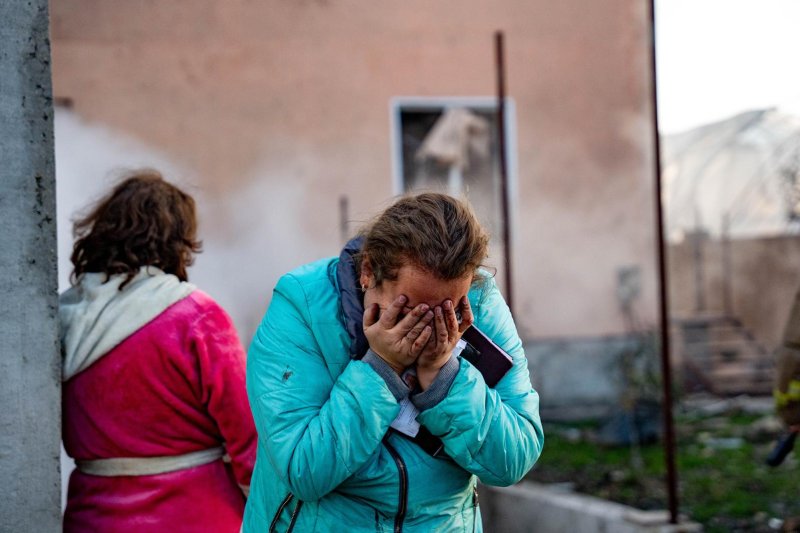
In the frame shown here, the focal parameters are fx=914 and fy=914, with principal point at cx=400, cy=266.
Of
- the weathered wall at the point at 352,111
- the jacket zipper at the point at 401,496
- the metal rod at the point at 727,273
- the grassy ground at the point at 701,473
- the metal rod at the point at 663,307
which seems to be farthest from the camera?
the metal rod at the point at 727,273

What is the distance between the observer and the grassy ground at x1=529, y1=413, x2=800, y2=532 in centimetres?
600

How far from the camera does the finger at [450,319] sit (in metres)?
1.97

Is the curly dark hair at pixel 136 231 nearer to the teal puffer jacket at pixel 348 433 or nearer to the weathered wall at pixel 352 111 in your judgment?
the teal puffer jacket at pixel 348 433

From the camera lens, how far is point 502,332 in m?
2.27

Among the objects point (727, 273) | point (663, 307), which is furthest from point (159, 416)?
point (727, 273)

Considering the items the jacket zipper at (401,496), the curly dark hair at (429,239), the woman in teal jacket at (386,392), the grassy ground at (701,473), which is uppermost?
the curly dark hair at (429,239)

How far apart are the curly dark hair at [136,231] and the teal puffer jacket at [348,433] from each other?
0.82 meters

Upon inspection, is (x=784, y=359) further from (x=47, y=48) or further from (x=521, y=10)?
(x=521, y=10)

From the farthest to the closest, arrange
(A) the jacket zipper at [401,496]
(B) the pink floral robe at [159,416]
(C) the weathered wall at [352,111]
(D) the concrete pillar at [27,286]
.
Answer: (C) the weathered wall at [352,111], (B) the pink floral robe at [159,416], (D) the concrete pillar at [27,286], (A) the jacket zipper at [401,496]

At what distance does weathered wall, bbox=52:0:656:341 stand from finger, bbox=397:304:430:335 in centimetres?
695

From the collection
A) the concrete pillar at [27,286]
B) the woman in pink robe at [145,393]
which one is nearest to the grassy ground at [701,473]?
the woman in pink robe at [145,393]

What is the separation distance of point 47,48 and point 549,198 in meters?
7.99

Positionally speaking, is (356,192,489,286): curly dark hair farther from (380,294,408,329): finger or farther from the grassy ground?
the grassy ground

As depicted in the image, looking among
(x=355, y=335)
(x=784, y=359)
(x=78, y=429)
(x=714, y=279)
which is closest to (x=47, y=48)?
(x=78, y=429)
